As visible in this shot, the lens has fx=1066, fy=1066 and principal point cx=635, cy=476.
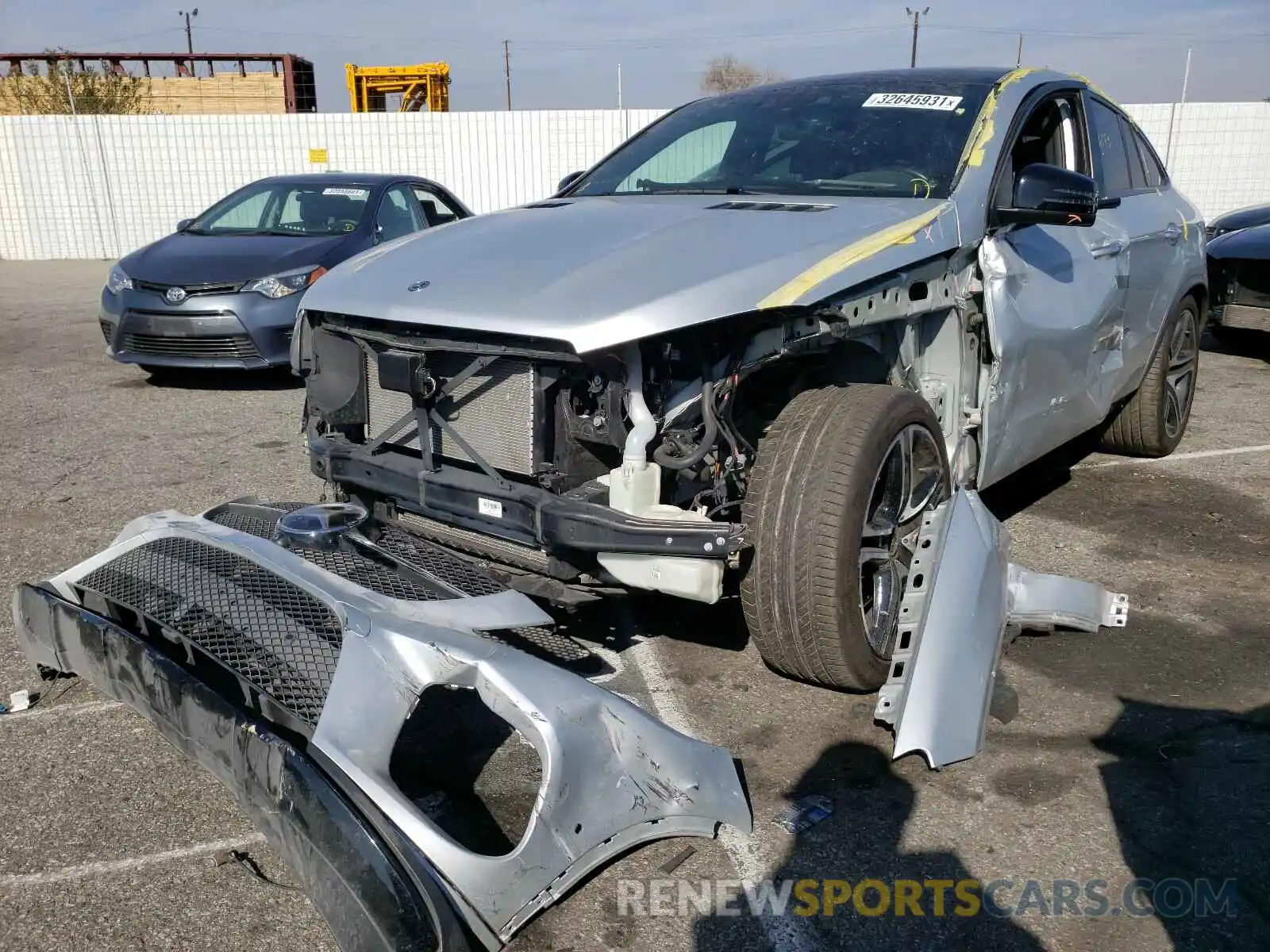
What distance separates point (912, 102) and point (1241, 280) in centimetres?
587

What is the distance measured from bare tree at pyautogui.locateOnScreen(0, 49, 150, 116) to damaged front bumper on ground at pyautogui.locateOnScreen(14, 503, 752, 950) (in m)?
27.1

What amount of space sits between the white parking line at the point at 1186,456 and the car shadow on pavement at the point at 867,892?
3498mm

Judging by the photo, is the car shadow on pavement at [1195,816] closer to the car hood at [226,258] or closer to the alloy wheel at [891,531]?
the alloy wheel at [891,531]

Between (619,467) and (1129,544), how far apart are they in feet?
9.04

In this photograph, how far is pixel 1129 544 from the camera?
4484mm

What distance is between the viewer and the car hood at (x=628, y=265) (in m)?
2.62

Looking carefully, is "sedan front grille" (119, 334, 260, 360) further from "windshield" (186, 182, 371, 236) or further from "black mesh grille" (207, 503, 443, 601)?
"black mesh grille" (207, 503, 443, 601)

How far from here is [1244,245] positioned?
834 cm

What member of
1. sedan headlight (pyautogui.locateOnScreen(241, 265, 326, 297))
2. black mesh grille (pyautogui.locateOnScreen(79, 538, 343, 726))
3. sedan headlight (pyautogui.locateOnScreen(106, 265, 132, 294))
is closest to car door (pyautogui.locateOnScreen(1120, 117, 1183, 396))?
black mesh grille (pyautogui.locateOnScreen(79, 538, 343, 726))

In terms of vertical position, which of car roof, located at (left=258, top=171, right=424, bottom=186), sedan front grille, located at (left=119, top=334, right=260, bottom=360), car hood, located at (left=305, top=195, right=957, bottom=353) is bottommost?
sedan front grille, located at (left=119, top=334, right=260, bottom=360)

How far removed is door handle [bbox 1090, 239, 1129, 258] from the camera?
4.22 meters

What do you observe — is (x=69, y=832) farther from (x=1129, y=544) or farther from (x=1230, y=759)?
(x=1129, y=544)

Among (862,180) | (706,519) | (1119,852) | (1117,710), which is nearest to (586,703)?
(706,519)

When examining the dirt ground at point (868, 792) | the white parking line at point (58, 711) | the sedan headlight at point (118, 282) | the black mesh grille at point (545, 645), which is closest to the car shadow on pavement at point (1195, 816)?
the dirt ground at point (868, 792)
